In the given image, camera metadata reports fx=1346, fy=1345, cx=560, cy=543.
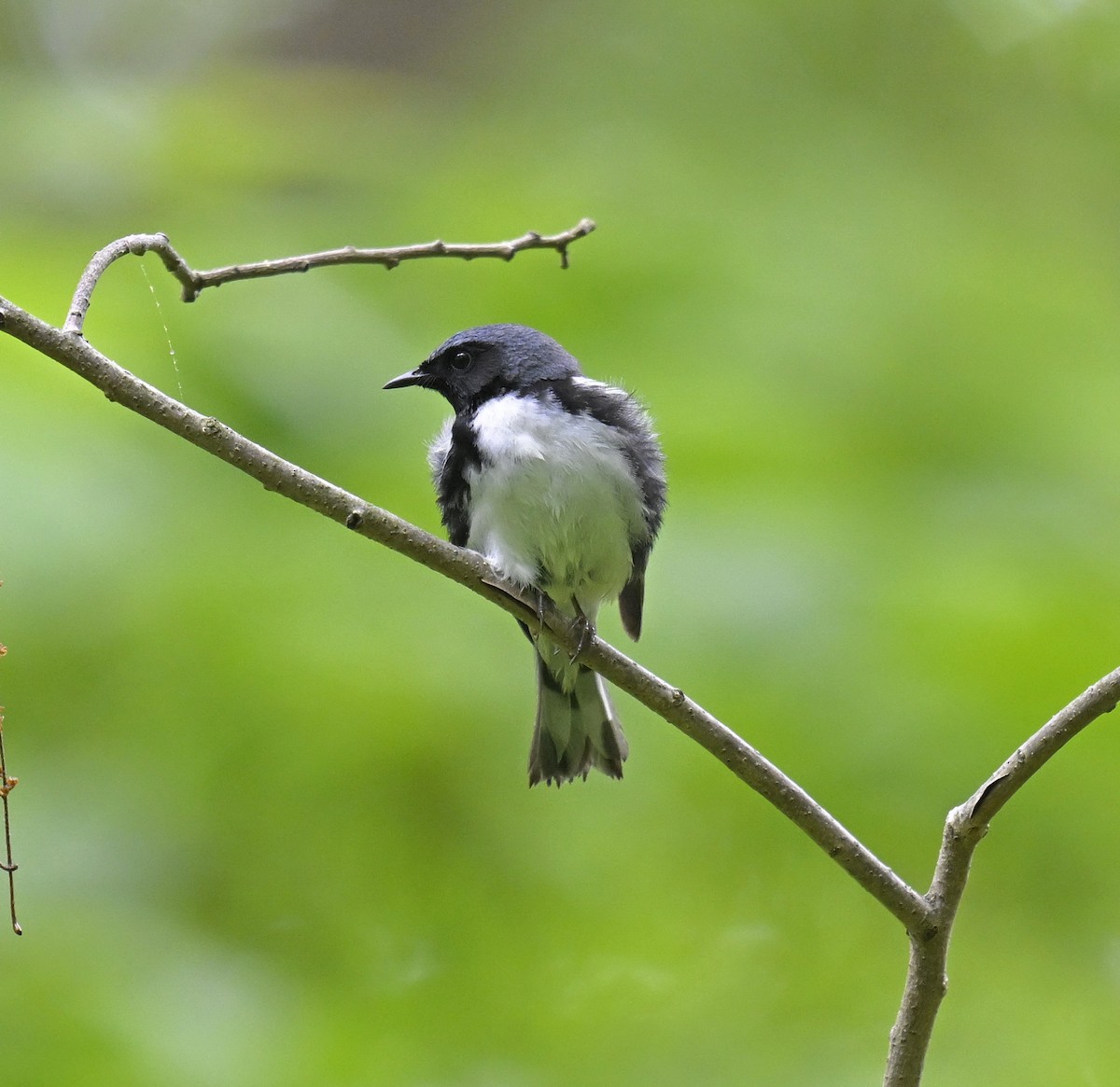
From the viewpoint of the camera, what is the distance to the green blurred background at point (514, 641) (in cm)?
360

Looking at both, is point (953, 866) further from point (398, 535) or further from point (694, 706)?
point (398, 535)

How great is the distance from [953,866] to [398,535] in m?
1.05

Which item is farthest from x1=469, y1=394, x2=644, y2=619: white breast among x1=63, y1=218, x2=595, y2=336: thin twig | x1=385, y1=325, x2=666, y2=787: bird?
x1=63, y1=218, x2=595, y2=336: thin twig

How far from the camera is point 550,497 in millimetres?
3475

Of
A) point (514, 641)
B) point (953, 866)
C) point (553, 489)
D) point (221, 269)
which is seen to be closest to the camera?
point (953, 866)

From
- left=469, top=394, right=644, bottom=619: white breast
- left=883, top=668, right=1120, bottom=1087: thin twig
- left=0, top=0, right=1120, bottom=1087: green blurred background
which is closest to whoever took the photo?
left=883, top=668, right=1120, bottom=1087: thin twig

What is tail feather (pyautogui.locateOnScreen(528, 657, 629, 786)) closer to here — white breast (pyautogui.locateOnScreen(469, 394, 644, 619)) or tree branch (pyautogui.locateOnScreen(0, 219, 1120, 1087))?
white breast (pyautogui.locateOnScreen(469, 394, 644, 619))

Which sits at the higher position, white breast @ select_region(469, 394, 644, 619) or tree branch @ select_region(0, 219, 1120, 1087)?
white breast @ select_region(469, 394, 644, 619)

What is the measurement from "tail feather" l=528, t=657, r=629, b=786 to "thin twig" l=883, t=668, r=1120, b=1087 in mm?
1503

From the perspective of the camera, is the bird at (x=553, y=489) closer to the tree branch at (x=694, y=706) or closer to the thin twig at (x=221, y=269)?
the thin twig at (x=221, y=269)

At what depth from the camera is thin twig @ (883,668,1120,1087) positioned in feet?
6.68

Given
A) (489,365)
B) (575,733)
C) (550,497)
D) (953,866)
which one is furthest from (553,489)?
(953,866)

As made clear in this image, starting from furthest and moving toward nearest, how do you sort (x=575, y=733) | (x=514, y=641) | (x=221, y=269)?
(x=514, y=641) < (x=575, y=733) < (x=221, y=269)

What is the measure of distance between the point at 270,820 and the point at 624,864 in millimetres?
1037
